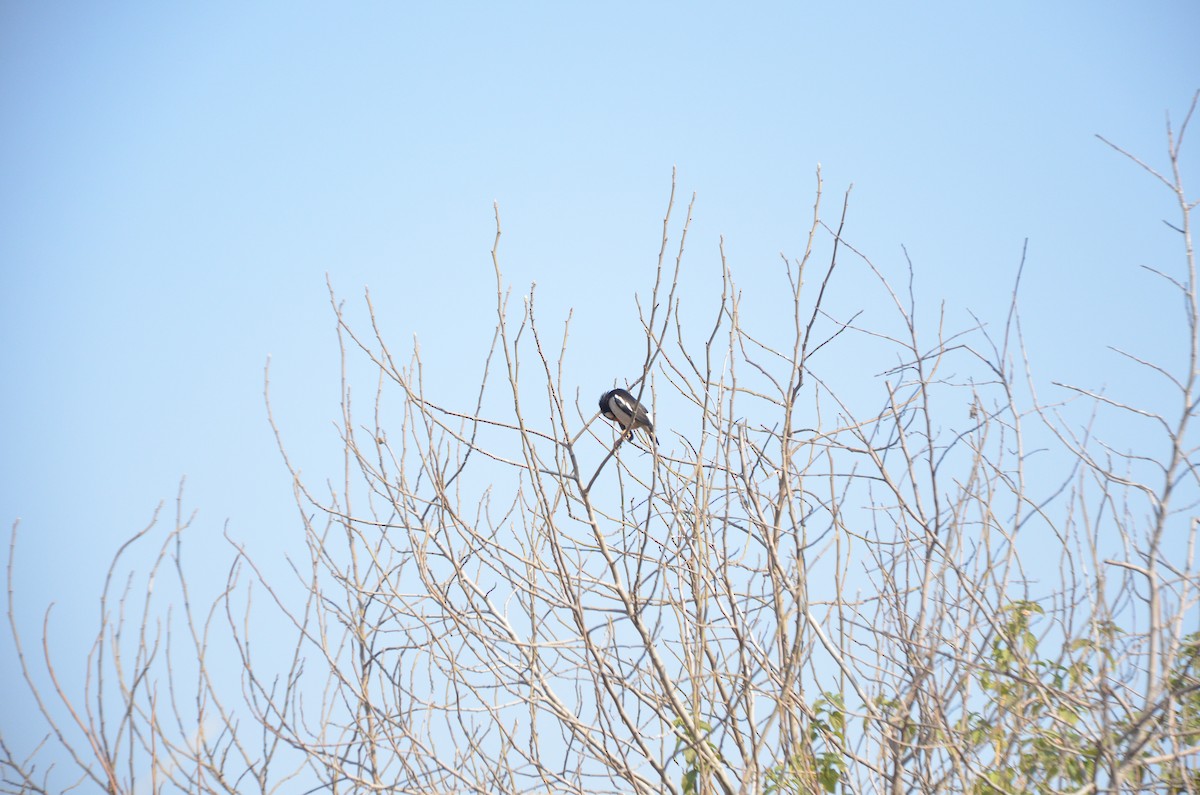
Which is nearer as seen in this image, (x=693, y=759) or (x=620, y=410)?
(x=693, y=759)

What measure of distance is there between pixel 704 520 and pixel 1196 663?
4.95 feet

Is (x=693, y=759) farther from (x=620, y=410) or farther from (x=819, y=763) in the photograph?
(x=620, y=410)

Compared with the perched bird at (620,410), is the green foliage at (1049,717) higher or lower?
lower

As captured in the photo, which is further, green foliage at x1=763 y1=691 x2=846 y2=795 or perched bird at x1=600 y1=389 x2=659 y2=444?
perched bird at x1=600 y1=389 x2=659 y2=444

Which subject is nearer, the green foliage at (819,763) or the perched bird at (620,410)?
the green foliage at (819,763)

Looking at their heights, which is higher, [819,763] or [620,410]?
[620,410]

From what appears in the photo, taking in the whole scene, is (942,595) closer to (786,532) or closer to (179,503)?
(786,532)

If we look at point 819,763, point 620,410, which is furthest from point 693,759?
point 620,410

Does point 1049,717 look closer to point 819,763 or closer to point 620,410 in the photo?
point 819,763

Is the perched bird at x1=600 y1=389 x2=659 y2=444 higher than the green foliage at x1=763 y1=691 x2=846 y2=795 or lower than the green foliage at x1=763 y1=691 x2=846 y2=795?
higher

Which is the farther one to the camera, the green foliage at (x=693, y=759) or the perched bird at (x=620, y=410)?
the perched bird at (x=620, y=410)

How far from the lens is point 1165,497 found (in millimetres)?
2467

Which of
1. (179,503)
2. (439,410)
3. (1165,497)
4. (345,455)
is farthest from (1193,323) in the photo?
(179,503)

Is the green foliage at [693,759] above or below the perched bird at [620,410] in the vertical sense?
below
